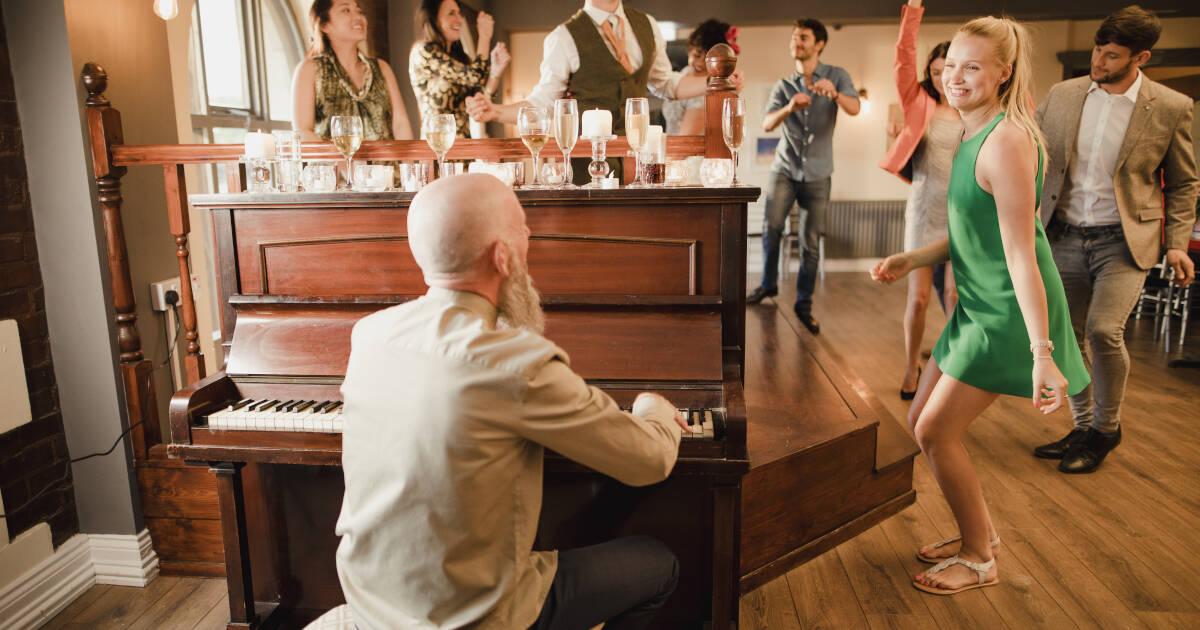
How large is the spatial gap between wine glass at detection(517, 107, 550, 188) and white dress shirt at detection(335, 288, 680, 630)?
31.0 inches

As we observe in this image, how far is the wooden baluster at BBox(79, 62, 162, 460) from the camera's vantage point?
2.22m

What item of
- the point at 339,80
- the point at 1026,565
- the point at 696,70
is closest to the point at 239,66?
the point at 339,80

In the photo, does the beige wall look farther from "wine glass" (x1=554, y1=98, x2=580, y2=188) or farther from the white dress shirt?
the white dress shirt

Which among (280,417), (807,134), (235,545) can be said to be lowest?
(235,545)

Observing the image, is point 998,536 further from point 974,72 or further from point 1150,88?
point 1150,88

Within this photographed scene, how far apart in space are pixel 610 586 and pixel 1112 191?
2.52 m

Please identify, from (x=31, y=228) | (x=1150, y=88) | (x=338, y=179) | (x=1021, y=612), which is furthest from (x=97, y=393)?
(x=1150, y=88)

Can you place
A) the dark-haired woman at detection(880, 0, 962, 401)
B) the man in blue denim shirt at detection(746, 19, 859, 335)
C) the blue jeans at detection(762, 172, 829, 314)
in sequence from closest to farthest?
the dark-haired woman at detection(880, 0, 962, 401) < the man in blue denim shirt at detection(746, 19, 859, 335) < the blue jeans at detection(762, 172, 829, 314)

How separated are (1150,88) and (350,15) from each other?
295 centimetres

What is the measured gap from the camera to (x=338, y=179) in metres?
2.30

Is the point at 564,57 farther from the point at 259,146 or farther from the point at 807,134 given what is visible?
the point at 807,134

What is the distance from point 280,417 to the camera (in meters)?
1.82

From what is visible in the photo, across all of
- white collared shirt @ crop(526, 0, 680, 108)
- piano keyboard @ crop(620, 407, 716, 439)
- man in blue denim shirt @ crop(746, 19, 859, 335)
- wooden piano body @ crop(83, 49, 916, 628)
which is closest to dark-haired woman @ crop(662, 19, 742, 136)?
man in blue denim shirt @ crop(746, 19, 859, 335)

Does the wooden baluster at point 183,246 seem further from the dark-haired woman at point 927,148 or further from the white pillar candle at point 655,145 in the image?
the dark-haired woman at point 927,148
